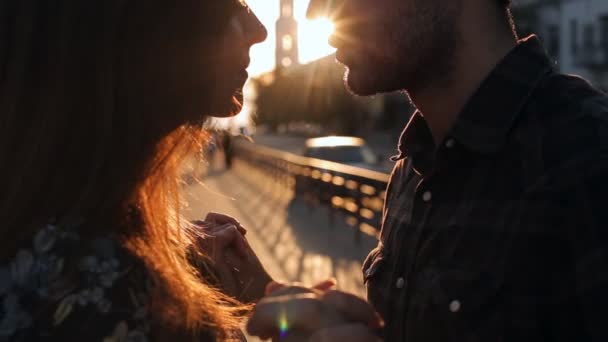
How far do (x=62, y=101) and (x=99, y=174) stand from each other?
0.55 feet

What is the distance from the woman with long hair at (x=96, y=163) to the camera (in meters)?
1.53

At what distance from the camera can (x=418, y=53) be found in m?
2.67

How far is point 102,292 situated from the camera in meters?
1.54

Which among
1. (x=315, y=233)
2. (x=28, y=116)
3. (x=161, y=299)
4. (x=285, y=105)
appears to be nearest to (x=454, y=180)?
(x=161, y=299)

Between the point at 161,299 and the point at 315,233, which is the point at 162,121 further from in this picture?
the point at 315,233

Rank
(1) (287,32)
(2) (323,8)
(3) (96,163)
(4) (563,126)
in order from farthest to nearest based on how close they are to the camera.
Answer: (1) (287,32), (2) (323,8), (4) (563,126), (3) (96,163)

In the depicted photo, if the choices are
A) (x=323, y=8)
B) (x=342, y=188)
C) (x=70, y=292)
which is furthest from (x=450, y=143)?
(x=342, y=188)

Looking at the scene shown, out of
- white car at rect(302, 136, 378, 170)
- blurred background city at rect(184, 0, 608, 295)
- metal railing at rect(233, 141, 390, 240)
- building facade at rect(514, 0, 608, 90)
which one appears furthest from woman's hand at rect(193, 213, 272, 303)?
building facade at rect(514, 0, 608, 90)

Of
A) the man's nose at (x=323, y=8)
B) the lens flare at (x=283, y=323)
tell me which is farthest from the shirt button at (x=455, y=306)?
the man's nose at (x=323, y=8)

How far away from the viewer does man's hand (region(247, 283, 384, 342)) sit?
1543 millimetres

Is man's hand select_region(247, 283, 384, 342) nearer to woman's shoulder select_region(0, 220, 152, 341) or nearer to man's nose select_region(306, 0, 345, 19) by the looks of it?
woman's shoulder select_region(0, 220, 152, 341)

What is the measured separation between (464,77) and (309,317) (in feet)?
4.18

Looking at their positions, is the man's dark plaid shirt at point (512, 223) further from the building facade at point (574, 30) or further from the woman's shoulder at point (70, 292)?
the building facade at point (574, 30)

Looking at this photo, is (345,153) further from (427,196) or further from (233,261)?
(233,261)
